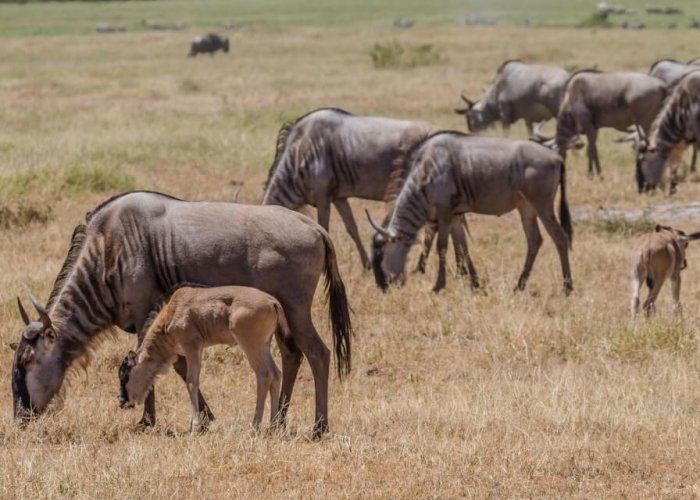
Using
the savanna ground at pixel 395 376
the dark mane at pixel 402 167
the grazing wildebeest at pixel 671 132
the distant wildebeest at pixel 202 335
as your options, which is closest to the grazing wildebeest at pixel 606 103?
the savanna ground at pixel 395 376

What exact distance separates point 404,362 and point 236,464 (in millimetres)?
3050

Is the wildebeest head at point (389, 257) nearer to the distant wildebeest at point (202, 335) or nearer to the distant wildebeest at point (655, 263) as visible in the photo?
the distant wildebeest at point (655, 263)

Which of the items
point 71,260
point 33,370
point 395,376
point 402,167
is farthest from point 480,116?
point 33,370

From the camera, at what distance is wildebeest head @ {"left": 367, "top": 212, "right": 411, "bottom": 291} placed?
11.9m

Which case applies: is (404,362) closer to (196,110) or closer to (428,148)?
(428,148)

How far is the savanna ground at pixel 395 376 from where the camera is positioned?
6.37 metres

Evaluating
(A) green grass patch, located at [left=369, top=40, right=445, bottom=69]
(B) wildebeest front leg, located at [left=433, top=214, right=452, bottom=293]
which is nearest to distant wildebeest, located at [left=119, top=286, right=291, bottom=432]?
(B) wildebeest front leg, located at [left=433, top=214, right=452, bottom=293]

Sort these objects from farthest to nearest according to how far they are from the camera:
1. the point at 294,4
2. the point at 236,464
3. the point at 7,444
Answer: the point at 294,4
the point at 7,444
the point at 236,464

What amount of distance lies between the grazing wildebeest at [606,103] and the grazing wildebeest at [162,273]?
38.1ft

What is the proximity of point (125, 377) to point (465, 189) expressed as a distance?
17.3ft

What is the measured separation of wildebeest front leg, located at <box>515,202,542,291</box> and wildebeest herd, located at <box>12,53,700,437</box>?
0.01 m

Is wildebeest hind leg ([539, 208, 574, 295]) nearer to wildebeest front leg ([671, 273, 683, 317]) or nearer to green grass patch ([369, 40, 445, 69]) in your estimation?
wildebeest front leg ([671, 273, 683, 317])

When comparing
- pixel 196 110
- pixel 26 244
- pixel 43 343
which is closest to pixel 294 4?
pixel 196 110

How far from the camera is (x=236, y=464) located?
6508mm
